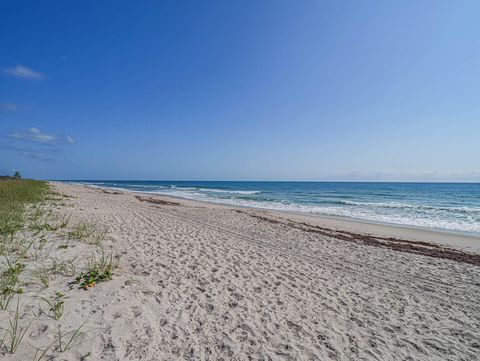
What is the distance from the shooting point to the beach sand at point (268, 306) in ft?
10.5

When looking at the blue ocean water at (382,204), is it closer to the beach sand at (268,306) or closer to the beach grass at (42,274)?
the beach sand at (268,306)

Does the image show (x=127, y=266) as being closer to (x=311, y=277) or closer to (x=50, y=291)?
(x=50, y=291)

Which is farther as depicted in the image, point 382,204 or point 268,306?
point 382,204

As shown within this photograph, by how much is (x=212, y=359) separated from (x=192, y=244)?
510 centimetres

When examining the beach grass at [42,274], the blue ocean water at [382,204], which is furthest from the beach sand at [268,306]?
the blue ocean water at [382,204]

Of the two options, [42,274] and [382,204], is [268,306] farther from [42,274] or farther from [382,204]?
[382,204]

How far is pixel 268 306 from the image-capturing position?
14.1 feet

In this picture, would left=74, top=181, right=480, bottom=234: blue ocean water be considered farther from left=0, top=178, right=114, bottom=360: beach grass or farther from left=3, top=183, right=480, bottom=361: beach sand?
left=0, top=178, right=114, bottom=360: beach grass

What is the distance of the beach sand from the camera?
3189 millimetres

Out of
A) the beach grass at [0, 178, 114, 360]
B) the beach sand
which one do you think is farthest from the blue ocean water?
the beach grass at [0, 178, 114, 360]

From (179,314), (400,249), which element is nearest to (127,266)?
(179,314)

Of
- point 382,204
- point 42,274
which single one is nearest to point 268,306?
point 42,274

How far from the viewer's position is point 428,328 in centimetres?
413

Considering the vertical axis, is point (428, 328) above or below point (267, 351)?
below
